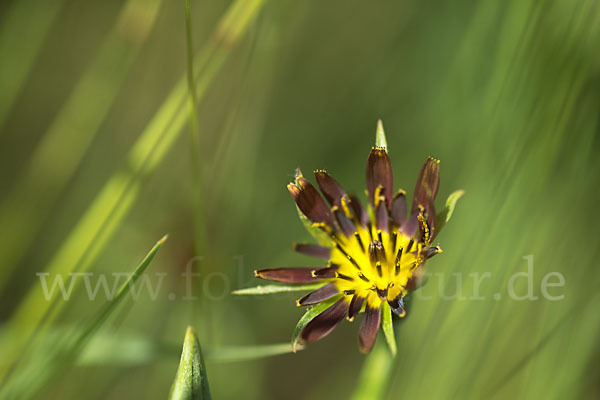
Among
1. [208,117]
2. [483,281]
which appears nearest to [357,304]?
[483,281]

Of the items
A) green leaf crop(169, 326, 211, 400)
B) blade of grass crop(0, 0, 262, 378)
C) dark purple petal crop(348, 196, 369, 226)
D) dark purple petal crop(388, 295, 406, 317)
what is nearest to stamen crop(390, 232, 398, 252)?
dark purple petal crop(348, 196, 369, 226)

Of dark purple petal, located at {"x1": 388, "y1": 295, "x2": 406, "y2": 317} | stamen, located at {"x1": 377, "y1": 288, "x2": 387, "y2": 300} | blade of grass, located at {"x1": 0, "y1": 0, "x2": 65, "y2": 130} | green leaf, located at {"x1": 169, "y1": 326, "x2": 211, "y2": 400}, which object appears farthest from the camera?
blade of grass, located at {"x1": 0, "y1": 0, "x2": 65, "y2": 130}

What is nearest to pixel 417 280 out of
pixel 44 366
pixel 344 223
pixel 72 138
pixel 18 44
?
pixel 344 223

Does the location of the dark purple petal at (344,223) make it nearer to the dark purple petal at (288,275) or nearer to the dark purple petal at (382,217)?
the dark purple petal at (382,217)

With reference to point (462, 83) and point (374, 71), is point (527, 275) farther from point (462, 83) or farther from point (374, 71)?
point (374, 71)

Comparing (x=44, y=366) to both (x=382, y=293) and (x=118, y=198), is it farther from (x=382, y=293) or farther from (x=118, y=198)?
(x=382, y=293)

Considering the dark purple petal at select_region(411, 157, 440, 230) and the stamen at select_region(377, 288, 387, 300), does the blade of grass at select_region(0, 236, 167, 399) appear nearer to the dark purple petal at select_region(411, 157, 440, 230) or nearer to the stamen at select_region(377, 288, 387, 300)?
the stamen at select_region(377, 288, 387, 300)

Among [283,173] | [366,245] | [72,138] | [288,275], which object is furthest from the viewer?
[283,173]
